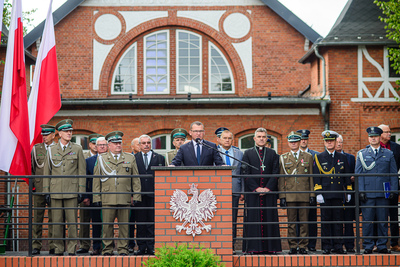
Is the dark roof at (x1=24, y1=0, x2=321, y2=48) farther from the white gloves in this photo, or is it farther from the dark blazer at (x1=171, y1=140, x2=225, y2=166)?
the dark blazer at (x1=171, y1=140, x2=225, y2=166)

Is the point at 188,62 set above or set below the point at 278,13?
below

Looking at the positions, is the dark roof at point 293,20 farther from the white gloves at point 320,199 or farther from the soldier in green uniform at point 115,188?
the soldier in green uniform at point 115,188

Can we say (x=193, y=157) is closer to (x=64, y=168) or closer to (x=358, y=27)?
(x=64, y=168)

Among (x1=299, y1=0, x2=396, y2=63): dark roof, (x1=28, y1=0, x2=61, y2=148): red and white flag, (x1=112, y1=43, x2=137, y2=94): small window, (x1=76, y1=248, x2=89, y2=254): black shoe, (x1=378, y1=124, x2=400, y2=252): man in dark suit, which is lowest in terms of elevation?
(x1=76, y1=248, x2=89, y2=254): black shoe

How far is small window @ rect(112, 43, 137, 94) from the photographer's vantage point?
805 inches

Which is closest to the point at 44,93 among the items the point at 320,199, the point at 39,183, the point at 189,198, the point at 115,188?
the point at 39,183

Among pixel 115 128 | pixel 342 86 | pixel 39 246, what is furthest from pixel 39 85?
pixel 342 86

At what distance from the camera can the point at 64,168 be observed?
880cm

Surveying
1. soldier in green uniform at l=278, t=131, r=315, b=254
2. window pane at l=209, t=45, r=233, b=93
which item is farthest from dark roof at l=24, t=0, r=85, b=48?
soldier in green uniform at l=278, t=131, r=315, b=254

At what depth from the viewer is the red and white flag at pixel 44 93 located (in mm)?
9086

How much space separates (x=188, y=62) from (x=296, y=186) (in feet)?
A: 39.3

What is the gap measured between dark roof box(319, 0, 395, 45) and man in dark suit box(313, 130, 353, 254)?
8064 millimetres

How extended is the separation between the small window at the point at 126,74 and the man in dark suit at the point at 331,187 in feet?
39.7

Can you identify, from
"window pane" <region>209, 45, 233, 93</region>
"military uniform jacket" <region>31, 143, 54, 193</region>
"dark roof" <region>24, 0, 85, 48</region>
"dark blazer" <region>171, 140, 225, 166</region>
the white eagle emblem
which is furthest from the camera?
"window pane" <region>209, 45, 233, 93</region>
